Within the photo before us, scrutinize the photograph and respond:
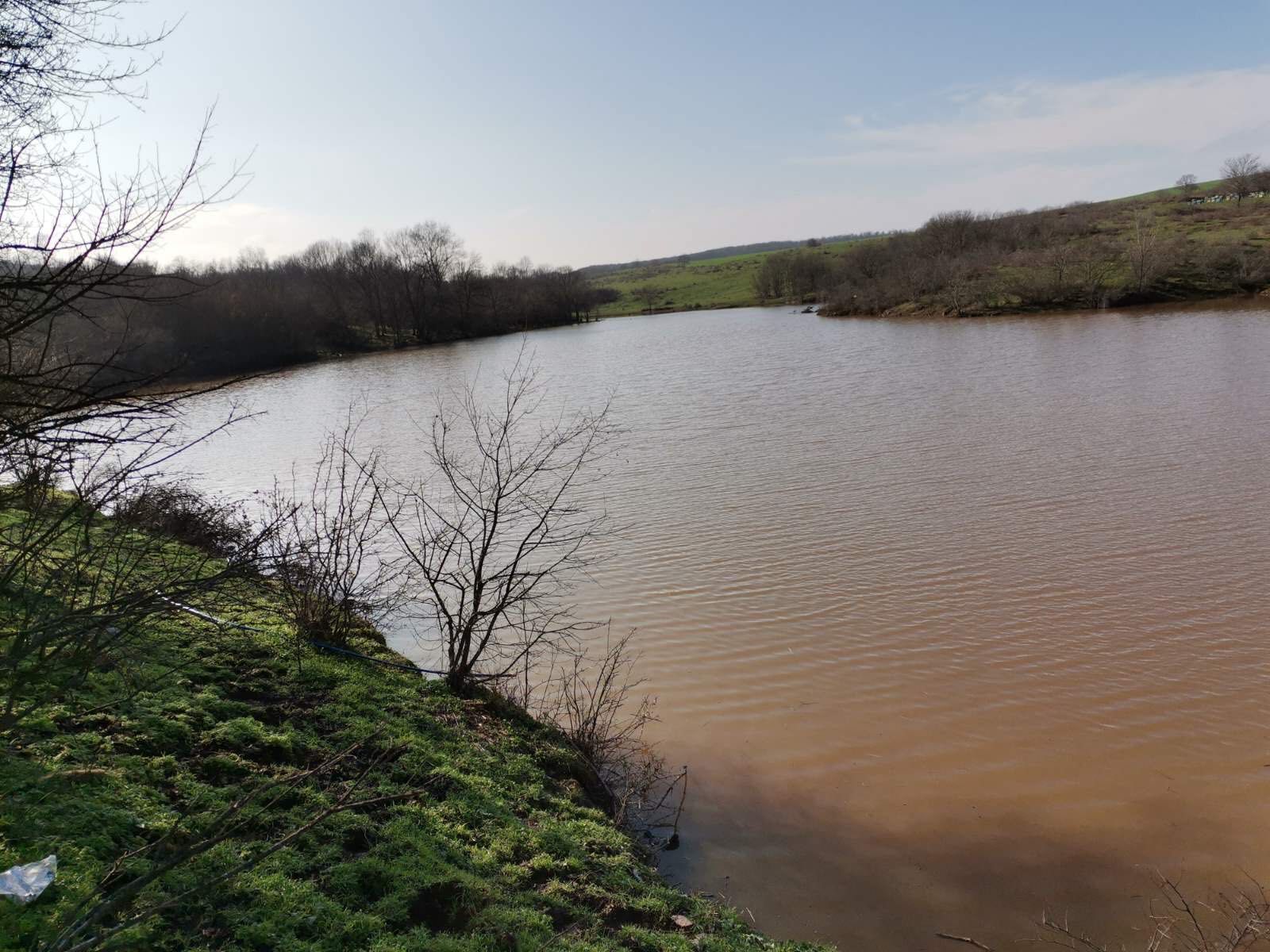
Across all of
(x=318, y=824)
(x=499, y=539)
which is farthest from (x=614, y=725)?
(x=499, y=539)

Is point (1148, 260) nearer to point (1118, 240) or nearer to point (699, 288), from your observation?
point (1118, 240)

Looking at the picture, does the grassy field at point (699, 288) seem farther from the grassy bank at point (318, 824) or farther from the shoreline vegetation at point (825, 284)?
the grassy bank at point (318, 824)

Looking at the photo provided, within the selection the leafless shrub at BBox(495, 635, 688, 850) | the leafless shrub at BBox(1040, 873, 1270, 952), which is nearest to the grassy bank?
the leafless shrub at BBox(495, 635, 688, 850)

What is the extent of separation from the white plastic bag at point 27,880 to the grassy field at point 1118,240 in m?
50.4

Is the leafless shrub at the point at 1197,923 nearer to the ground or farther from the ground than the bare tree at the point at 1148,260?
nearer to the ground

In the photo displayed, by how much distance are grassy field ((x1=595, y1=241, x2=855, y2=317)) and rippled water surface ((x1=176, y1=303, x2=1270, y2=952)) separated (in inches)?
2556

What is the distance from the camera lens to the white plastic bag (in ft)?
10.8

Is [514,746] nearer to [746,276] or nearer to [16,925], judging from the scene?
[16,925]

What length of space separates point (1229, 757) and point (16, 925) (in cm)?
798

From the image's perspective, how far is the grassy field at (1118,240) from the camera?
46.5 m

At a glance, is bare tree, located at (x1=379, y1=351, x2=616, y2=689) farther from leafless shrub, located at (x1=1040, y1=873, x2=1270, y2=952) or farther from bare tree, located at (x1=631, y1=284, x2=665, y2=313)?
bare tree, located at (x1=631, y1=284, x2=665, y2=313)

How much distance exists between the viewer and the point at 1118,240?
50.8 metres

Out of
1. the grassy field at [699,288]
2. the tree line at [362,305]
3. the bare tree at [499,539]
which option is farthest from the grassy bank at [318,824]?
the grassy field at [699,288]

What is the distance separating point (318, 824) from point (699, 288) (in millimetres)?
94607
